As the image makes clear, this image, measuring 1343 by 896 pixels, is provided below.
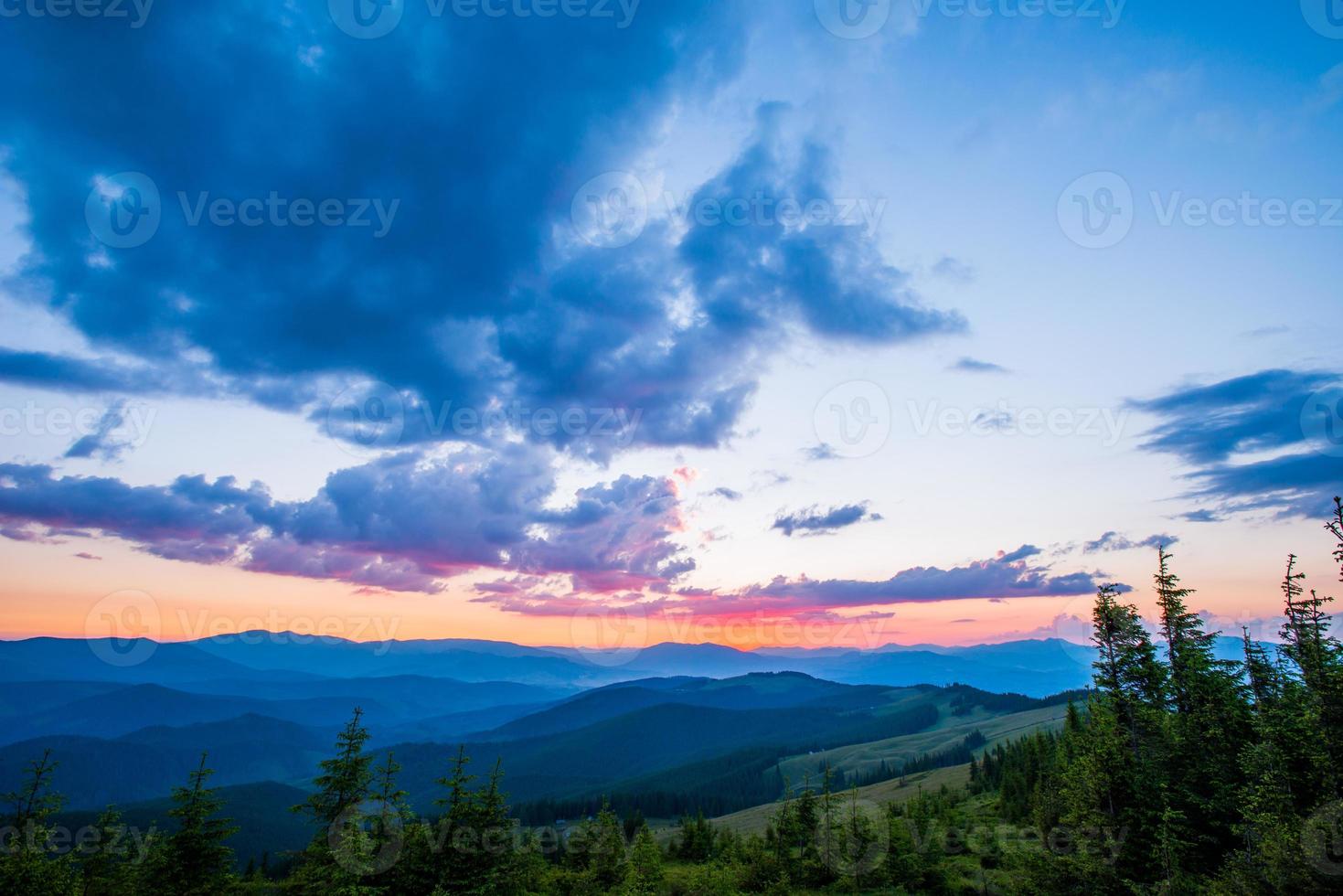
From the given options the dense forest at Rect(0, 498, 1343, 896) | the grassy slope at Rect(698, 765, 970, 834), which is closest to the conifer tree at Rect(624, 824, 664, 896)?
the dense forest at Rect(0, 498, 1343, 896)

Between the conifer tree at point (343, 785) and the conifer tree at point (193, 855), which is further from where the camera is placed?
A: the conifer tree at point (343, 785)

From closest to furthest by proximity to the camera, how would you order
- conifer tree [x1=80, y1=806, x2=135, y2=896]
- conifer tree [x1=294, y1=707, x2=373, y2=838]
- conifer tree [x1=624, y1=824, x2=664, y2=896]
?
conifer tree [x1=294, y1=707, x2=373, y2=838]
conifer tree [x1=80, y1=806, x2=135, y2=896]
conifer tree [x1=624, y1=824, x2=664, y2=896]

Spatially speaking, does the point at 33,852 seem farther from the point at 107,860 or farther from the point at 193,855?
the point at 107,860

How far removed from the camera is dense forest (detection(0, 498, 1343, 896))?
29.2 meters

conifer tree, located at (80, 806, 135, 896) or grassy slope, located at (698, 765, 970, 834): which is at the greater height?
conifer tree, located at (80, 806, 135, 896)

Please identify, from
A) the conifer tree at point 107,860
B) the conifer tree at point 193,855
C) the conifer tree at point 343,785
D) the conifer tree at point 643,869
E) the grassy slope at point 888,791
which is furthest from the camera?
the grassy slope at point 888,791

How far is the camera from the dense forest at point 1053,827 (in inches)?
1151

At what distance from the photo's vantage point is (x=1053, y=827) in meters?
48.8

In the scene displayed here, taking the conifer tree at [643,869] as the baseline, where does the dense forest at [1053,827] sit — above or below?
above

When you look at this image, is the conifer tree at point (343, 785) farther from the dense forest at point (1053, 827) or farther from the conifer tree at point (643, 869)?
the conifer tree at point (643, 869)

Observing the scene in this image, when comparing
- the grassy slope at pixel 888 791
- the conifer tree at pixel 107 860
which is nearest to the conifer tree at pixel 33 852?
the conifer tree at pixel 107 860

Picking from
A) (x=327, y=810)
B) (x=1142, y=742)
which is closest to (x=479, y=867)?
(x=327, y=810)

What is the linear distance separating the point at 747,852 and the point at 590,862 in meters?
17.6

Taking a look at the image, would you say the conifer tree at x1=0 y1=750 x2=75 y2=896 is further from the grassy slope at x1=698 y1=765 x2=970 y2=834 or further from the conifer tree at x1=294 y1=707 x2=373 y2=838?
the grassy slope at x1=698 y1=765 x2=970 y2=834
